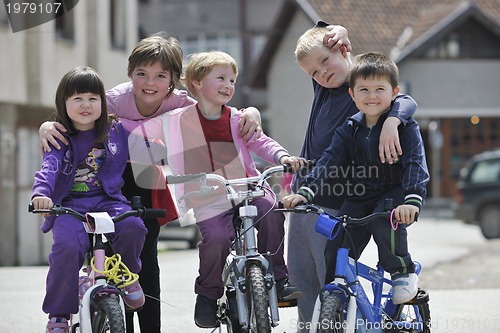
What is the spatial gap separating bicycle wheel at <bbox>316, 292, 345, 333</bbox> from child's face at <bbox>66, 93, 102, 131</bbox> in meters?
1.52

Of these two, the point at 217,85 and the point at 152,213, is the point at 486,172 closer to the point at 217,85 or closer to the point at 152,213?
the point at 217,85

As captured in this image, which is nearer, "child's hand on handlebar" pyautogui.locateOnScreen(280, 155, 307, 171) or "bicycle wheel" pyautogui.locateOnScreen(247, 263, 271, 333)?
"bicycle wheel" pyautogui.locateOnScreen(247, 263, 271, 333)

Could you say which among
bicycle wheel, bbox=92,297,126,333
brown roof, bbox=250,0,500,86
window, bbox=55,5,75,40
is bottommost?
bicycle wheel, bbox=92,297,126,333

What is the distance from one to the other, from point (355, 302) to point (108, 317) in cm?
116

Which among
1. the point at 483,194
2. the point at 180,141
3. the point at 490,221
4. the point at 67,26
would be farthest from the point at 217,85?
the point at 483,194

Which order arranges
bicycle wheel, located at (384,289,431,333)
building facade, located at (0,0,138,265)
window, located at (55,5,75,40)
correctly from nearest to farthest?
bicycle wheel, located at (384,289,431,333) < building facade, located at (0,0,138,265) < window, located at (55,5,75,40)

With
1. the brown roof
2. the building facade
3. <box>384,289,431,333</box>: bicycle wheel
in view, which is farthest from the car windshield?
<box>384,289,431,333</box>: bicycle wheel

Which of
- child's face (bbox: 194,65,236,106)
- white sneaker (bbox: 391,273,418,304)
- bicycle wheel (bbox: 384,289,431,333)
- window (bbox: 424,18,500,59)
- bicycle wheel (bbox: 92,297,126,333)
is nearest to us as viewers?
bicycle wheel (bbox: 92,297,126,333)

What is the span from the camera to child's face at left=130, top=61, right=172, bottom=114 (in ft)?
18.0

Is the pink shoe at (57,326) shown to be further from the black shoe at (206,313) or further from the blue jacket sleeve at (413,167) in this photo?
the blue jacket sleeve at (413,167)

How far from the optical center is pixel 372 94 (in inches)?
199

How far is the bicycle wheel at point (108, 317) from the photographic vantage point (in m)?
4.51

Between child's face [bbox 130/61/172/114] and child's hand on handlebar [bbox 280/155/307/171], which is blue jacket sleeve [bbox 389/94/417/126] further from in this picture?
child's face [bbox 130/61/172/114]

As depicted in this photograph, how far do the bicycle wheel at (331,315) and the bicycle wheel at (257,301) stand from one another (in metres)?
0.27
